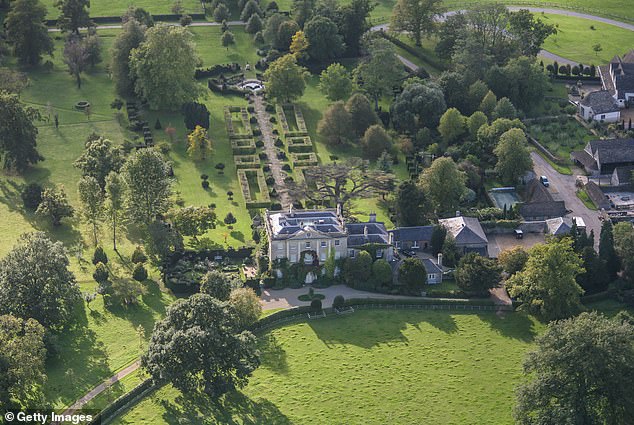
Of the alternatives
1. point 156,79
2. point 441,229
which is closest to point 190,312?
point 441,229

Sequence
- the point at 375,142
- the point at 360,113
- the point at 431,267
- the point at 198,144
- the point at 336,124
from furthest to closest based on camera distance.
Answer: the point at 360,113
the point at 336,124
the point at 375,142
the point at 198,144
the point at 431,267

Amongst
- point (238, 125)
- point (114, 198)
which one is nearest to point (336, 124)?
point (238, 125)

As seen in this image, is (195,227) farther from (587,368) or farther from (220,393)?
(587,368)

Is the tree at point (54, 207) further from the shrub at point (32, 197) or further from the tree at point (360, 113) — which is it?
the tree at point (360, 113)

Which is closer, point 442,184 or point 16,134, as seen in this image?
point 442,184

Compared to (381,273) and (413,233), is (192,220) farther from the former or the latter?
(413,233)

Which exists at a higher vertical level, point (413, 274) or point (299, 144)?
point (413, 274)

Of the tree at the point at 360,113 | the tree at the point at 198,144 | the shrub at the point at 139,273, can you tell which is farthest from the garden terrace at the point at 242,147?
the shrub at the point at 139,273

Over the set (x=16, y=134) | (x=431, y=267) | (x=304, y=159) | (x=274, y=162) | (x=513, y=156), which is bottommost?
(x=274, y=162)
